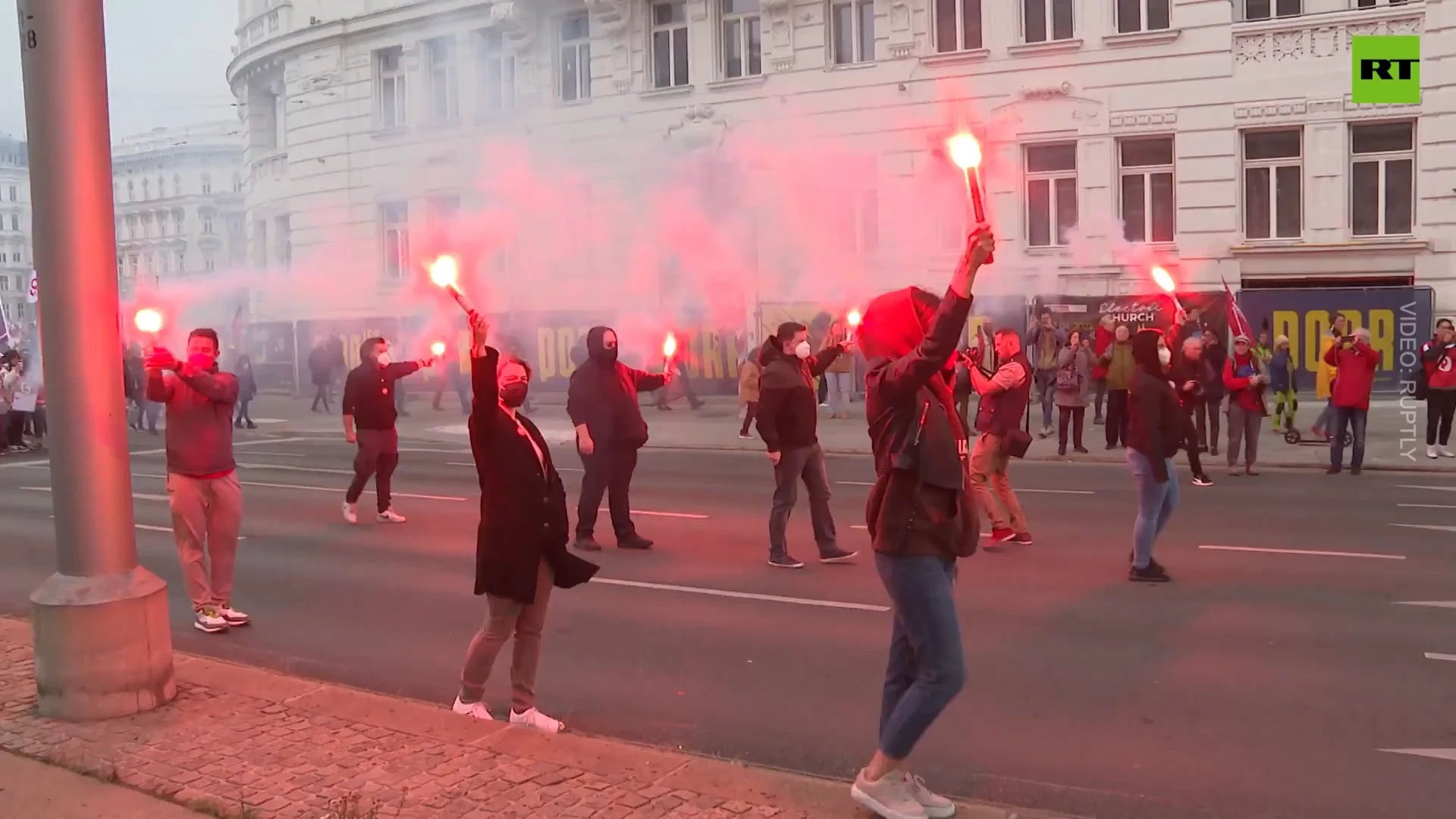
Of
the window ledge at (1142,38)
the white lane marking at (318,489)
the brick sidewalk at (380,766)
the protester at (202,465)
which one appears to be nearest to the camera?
the brick sidewalk at (380,766)

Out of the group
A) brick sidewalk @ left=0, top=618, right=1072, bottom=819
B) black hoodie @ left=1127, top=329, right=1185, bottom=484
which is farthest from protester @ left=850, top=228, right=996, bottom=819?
black hoodie @ left=1127, top=329, right=1185, bottom=484

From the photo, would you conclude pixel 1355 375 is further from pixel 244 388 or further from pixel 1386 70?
pixel 244 388

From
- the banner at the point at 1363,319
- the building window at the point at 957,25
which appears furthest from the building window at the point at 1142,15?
the banner at the point at 1363,319

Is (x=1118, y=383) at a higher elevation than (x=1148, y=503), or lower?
higher

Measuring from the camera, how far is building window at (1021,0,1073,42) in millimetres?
21531

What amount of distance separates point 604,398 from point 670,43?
15.8m

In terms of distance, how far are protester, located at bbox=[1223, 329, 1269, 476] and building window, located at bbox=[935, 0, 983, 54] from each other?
9.65 meters

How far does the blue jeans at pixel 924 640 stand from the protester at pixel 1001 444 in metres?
5.21

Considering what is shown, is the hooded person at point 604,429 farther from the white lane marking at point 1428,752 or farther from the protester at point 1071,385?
the protester at point 1071,385

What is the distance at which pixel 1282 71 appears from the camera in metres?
20.1

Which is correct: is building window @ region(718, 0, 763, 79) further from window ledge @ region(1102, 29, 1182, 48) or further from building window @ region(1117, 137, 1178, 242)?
building window @ region(1117, 137, 1178, 242)

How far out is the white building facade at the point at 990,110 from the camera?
20.1m

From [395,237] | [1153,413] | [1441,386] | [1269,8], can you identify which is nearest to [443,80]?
[395,237]

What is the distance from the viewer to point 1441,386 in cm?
1476
